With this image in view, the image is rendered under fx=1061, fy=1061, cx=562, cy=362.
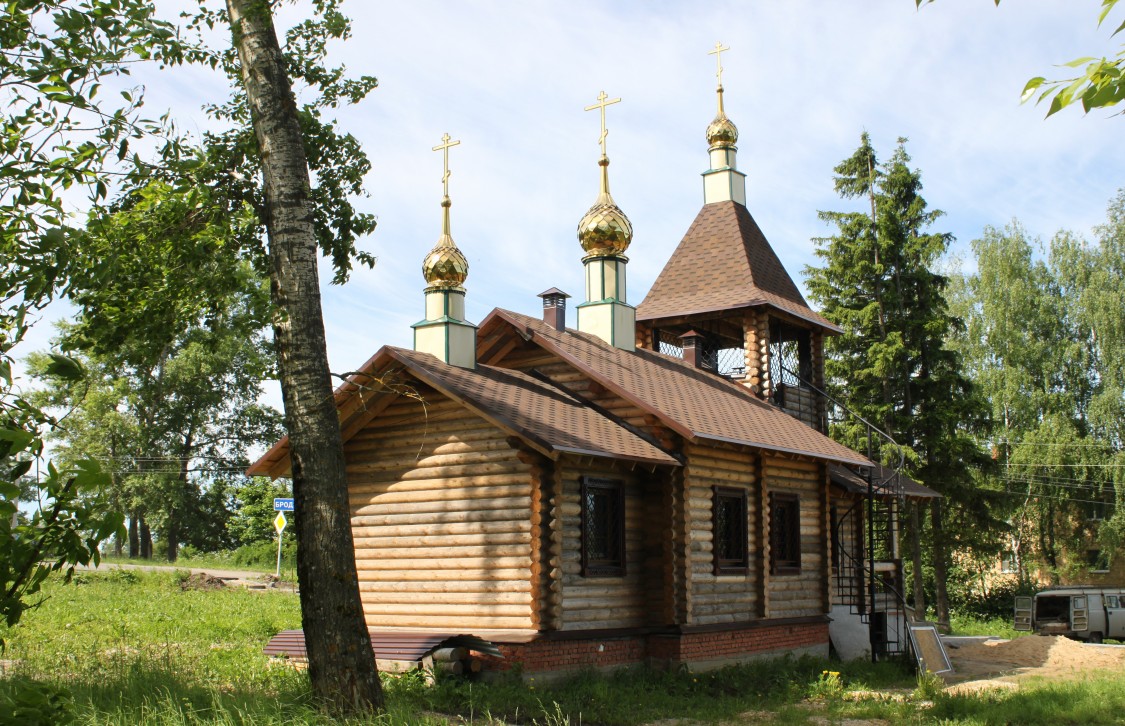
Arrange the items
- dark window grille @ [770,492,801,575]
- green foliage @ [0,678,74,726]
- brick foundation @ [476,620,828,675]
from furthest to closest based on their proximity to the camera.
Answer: dark window grille @ [770,492,801,575] < brick foundation @ [476,620,828,675] < green foliage @ [0,678,74,726]

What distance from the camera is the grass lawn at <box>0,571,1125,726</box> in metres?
7.46

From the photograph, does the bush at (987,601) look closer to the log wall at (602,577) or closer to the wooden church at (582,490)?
the wooden church at (582,490)

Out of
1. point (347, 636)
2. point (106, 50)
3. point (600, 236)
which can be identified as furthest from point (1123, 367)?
point (106, 50)

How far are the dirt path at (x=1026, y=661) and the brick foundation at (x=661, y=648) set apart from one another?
251cm

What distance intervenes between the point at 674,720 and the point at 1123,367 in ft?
95.8

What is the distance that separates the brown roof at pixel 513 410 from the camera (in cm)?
1324

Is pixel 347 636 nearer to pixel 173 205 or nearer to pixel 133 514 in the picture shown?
pixel 173 205

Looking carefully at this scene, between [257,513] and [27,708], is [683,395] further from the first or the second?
[257,513]

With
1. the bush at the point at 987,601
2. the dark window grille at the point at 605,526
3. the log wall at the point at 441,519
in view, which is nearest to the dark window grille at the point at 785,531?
the dark window grille at the point at 605,526

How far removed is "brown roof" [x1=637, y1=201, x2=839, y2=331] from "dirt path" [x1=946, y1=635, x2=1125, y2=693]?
6906 mm

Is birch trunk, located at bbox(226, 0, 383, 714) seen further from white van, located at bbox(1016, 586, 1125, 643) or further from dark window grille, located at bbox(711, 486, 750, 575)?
white van, located at bbox(1016, 586, 1125, 643)

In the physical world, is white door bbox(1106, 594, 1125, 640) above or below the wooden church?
below

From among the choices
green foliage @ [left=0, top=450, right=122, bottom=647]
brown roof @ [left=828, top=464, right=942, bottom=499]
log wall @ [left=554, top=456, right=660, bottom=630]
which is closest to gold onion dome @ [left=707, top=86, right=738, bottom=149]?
brown roof @ [left=828, top=464, right=942, bottom=499]

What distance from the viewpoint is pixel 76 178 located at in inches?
231
